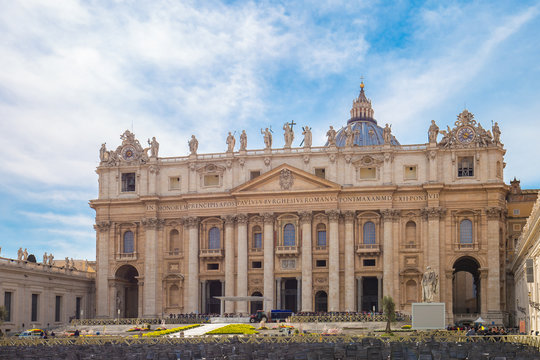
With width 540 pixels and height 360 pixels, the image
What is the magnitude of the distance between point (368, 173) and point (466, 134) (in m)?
12.2

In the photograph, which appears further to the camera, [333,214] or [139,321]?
[333,214]

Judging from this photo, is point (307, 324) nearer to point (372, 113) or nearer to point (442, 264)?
point (442, 264)

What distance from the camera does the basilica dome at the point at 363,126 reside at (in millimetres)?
131000

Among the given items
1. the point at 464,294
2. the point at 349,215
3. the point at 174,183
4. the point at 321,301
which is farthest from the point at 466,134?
the point at 174,183

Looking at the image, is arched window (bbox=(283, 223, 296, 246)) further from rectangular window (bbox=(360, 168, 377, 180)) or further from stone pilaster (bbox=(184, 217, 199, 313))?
stone pilaster (bbox=(184, 217, 199, 313))

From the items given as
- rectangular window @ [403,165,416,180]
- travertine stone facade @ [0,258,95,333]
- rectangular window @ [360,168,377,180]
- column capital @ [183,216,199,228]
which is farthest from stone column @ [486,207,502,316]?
travertine stone facade @ [0,258,95,333]

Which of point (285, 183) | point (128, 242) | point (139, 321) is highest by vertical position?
point (285, 183)

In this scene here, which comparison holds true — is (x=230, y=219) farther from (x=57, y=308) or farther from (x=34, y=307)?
(x=34, y=307)

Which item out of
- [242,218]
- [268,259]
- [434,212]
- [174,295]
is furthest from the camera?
[174,295]

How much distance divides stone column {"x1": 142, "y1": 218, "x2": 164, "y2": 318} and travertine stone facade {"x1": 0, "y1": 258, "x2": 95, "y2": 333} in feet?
26.5

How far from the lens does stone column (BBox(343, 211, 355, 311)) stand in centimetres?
8356

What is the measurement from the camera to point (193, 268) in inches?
3492

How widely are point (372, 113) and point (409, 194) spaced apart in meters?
57.4


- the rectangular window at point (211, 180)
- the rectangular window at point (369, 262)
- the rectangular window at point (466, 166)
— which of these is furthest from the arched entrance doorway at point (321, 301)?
the rectangular window at point (466, 166)
